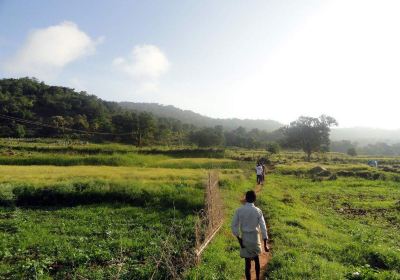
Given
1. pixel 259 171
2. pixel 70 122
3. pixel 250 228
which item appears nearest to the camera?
pixel 250 228

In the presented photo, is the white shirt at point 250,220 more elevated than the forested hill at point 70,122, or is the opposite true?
the forested hill at point 70,122

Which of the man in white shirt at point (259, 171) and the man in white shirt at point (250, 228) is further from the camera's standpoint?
the man in white shirt at point (259, 171)

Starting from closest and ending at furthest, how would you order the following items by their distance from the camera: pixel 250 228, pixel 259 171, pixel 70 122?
1. pixel 250 228
2. pixel 259 171
3. pixel 70 122

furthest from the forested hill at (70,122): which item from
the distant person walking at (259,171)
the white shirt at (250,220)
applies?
the white shirt at (250,220)

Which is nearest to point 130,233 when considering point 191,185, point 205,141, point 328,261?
point 328,261

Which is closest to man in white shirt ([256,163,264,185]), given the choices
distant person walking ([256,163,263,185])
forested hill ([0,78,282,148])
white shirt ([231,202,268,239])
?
distant person walking ([256,163,263,185])

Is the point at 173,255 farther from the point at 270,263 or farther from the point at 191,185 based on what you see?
the point at 191,185

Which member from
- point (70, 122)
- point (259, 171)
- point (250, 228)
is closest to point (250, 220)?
point (250, 228)

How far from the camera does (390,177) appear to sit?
56656 mm

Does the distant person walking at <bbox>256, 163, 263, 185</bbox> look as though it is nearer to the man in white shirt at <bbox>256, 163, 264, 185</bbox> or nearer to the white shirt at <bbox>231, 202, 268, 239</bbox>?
the man in white shirt at <bbox>256, 163, 264, 185</bbox>

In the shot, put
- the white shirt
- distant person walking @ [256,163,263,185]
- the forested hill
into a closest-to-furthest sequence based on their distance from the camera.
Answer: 1. the white shirt
2. distant person walking @ [256,163,263,185]
3. the forested hill

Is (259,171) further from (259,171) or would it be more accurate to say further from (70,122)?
(70,122)

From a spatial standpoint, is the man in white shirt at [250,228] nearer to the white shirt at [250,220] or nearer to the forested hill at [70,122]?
the white shirt at [250,220]

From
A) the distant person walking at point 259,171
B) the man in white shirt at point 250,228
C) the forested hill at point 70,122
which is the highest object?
the forested hill at point 70,122
